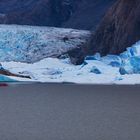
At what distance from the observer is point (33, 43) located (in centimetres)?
3706

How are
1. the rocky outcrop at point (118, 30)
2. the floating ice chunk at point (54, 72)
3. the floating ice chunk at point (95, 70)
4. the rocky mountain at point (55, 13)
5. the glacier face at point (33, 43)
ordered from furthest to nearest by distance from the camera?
the rocky mountain at point (55, 13), the glacier face at point (33, 43), the rocky outcrop at point (118, 30), the floating ice chunk at point (54, 72), the floating ice chunk at point (95, 70)

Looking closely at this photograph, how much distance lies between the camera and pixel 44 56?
37.0 meters

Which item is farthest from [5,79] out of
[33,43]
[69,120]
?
[69,120]

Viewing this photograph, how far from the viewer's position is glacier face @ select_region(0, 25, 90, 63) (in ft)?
117

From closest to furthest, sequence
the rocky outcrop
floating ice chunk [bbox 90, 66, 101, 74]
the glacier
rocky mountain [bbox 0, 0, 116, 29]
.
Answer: the glacier, floating ice chunk [bbox 90, 66, 101, 74], the rocky outcrop, rocky mountain [bbox 0, 0, 116, 29]

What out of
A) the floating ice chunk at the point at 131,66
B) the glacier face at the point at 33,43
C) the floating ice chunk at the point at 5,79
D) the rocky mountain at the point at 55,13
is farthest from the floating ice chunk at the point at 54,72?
the rocky mountain at the point at 55,13

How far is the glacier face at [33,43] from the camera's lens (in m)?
35.7

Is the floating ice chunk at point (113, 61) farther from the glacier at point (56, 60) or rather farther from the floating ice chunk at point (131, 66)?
the floating ice chunk at point (131, 66)

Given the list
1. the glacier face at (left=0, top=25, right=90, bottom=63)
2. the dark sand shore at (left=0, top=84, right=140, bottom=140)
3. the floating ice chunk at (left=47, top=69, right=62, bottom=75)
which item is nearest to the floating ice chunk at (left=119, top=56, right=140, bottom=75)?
the floating ice chunk at (left=47, top=69, right=62, bottom=75)

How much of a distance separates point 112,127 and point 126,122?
695 millimetres

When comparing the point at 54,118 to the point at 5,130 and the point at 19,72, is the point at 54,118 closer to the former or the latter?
the point at 5,130

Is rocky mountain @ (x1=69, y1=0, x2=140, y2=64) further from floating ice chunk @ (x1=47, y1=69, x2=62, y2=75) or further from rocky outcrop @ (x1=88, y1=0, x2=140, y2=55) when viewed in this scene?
floating ice chunk @ (x1=47, y1=69, x2=62, y2=75)

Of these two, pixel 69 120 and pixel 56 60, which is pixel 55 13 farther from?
pixel 69 120

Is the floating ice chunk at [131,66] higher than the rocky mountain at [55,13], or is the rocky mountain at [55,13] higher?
the rocky mountain at [55,13]
